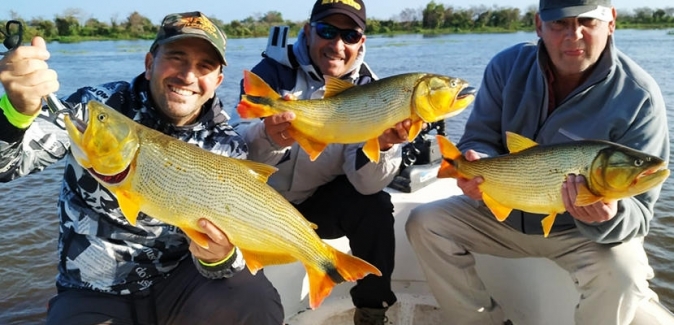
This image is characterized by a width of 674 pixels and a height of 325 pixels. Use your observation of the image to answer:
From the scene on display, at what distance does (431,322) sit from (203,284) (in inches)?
72.1

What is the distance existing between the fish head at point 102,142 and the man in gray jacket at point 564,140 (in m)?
1.72

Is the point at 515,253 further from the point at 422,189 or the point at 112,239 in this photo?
the point at 112,239

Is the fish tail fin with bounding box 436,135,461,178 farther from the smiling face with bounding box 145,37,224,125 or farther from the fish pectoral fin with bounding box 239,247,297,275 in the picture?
the smiling face with bounding box 145,37,224,125

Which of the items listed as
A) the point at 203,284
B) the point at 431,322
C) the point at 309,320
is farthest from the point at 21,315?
the point at 431,322

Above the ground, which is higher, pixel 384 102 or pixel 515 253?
pixel 384 102

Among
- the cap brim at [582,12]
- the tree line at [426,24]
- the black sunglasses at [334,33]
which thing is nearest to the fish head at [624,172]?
the cap brim at [582,12]

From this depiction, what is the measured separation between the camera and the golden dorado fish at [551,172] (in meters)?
2.50

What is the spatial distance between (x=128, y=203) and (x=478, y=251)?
7.20 feet

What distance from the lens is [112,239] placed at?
280 centimetres

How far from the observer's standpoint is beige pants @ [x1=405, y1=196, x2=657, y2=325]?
299 cm

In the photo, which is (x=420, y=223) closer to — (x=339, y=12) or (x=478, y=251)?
(x=478, y=251)

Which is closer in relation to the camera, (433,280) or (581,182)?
(581,182)

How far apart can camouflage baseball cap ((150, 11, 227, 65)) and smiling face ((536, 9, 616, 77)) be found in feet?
6.21

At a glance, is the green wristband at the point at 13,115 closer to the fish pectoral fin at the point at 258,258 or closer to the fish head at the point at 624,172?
the fish pectoral fin at the point at 258,258
